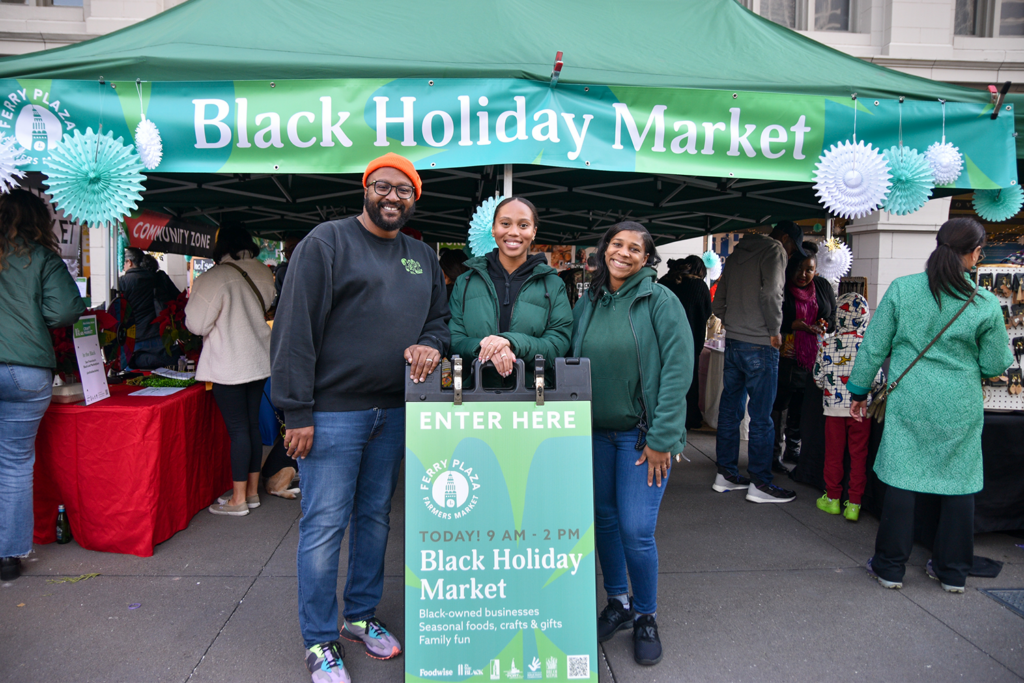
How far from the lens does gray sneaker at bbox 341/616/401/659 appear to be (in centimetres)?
259

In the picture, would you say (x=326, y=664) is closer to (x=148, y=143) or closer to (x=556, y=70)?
(x=148, y=143)

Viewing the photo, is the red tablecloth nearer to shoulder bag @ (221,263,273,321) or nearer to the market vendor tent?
shoulder bag @ (221,263,273,321)

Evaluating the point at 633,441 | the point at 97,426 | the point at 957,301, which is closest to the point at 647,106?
the point at 633,441

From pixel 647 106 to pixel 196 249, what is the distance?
230 inches

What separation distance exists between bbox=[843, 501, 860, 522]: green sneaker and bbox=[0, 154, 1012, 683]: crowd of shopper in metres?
0.01

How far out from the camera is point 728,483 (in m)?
4.89

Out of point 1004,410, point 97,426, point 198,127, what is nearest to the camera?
point 198,127

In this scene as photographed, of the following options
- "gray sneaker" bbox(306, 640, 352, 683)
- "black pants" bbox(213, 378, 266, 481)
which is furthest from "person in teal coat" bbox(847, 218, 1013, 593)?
"black pants" bbox(213, 378, 266, 481)

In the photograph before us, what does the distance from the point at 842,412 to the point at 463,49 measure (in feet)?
11.0

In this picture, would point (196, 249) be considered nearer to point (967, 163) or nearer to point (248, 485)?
point (248, 485)

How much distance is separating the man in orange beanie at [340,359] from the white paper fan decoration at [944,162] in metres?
2.58

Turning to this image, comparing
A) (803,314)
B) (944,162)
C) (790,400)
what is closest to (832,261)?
(803,314)

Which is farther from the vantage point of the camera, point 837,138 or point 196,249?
point 196,249

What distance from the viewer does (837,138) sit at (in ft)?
10.2
